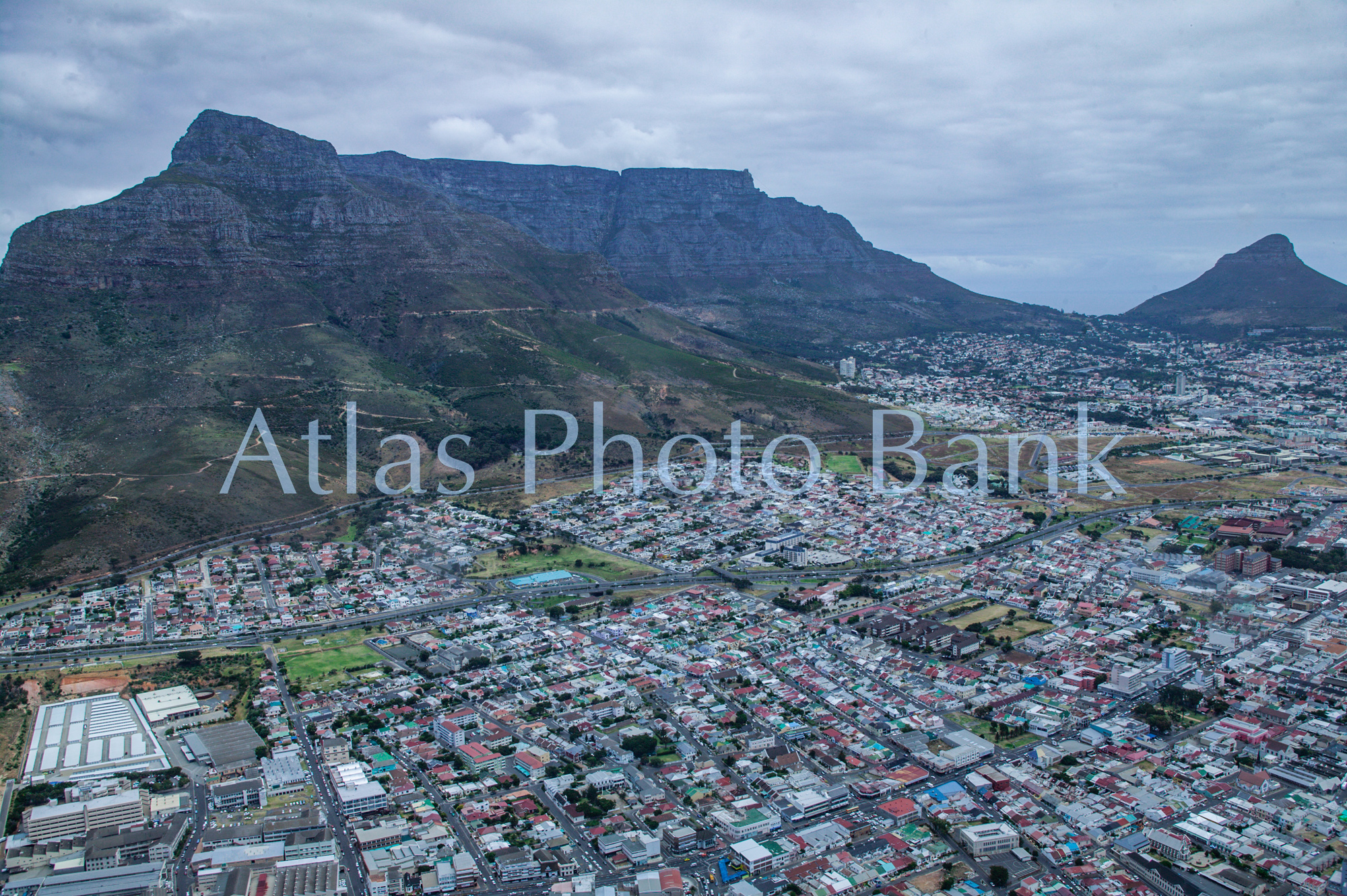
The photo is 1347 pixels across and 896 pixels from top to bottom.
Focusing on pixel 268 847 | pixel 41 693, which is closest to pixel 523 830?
pixel 268 847

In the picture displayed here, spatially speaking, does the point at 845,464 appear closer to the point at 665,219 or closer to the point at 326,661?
the point at 326,661

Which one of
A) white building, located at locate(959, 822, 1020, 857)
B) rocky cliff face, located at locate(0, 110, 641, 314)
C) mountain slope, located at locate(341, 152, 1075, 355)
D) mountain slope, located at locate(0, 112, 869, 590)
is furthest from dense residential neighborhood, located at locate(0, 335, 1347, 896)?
mountain slope, located at locate(341, 152, 1075, 355)

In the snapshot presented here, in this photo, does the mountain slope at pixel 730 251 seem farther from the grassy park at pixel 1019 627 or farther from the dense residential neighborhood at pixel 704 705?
the grassy park at pixel 1019 627

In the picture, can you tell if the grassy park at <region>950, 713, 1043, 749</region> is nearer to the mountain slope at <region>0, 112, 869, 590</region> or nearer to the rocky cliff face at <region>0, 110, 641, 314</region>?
the mountain slope at <region>0, 112, 869, 590</region>

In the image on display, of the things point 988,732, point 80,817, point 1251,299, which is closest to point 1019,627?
point 988,732

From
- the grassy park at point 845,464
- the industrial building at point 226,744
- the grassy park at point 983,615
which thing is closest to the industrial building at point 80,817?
the industrial building at point 226,744

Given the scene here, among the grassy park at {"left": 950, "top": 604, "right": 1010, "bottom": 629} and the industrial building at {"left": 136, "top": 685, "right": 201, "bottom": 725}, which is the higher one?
the grassy park at {"left": 950, "top": 604, "right": 1010, "bottom": 629}
